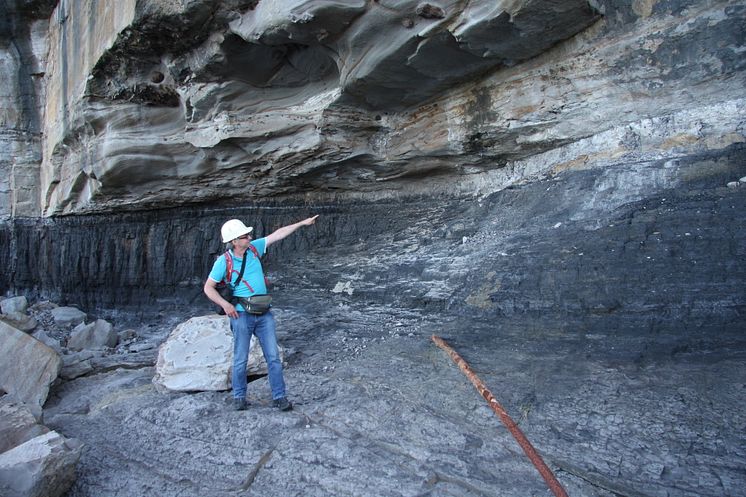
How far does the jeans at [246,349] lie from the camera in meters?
3.83

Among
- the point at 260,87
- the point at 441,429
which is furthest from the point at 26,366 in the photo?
the point at 260,87

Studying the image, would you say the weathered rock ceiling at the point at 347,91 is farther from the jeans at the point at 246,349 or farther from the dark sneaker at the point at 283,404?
the dark sneaker at the point at 283,404

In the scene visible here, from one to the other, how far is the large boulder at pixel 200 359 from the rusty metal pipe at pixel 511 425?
1663 mm

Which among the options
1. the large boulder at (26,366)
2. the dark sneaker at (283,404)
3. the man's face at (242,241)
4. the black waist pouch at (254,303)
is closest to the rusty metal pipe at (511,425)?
the dark sneaker at (283,404)

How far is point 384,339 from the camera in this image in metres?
5.20

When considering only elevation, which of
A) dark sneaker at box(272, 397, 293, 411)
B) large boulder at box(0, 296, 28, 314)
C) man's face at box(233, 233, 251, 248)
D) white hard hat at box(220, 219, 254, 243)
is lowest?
large boulder at box(0, 296, 28, 314)

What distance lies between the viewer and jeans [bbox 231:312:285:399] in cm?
383

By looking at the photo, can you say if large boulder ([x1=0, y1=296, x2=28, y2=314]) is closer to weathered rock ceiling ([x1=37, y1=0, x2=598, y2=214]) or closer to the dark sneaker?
weathered rock ceiling ([x1=37, y1=0, x2=598, y2=214])

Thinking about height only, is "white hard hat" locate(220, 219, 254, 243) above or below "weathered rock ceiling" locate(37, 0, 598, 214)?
below

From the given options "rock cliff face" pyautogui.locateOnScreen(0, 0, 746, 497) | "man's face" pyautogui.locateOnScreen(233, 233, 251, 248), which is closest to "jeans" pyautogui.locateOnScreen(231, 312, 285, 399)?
"rock cliff face" pyautogui.locateOnScreen(0, 0, 746, 497)

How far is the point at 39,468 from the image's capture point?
277 centimetres

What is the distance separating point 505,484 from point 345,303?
3592 millimetres

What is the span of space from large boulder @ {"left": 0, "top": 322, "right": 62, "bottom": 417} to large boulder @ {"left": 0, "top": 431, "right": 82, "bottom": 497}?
1727mm

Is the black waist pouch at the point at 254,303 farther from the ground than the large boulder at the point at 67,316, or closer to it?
farther from the ground
